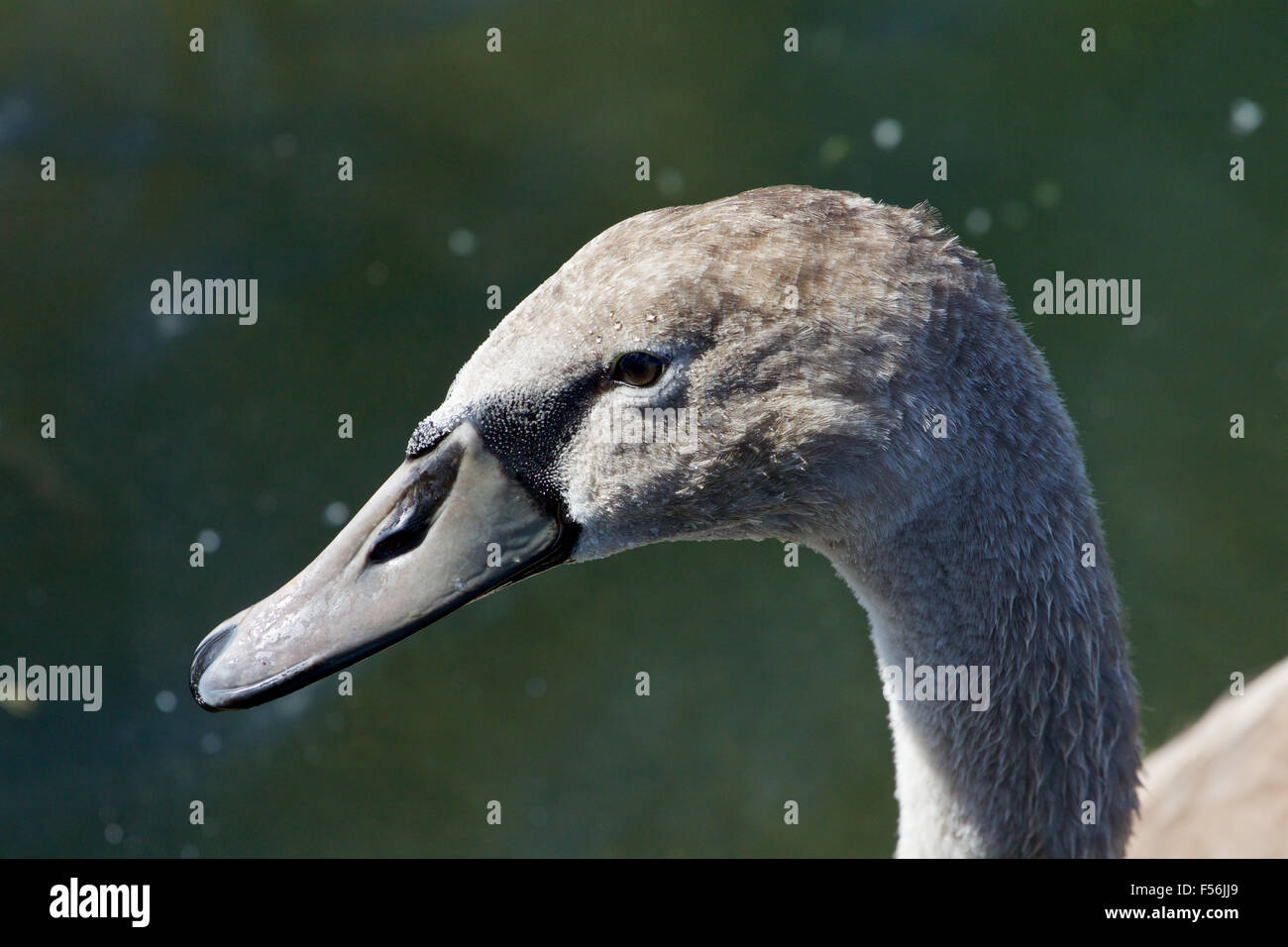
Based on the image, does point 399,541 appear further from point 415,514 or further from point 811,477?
point 811,477

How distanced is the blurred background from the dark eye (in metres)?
3.36

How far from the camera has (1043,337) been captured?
23.9 feet

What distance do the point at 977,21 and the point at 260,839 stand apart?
590cm

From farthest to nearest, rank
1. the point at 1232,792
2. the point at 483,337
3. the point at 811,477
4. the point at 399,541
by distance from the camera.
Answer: the point at 483,337 → the point at 1232,792 → the point at 399,541 → the point at 811,477

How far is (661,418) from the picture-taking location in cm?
334

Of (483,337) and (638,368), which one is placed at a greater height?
(483,337)

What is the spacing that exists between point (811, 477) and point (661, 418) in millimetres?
413

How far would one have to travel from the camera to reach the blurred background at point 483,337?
20.5 ft

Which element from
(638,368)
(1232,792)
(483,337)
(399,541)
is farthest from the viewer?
(483,337)

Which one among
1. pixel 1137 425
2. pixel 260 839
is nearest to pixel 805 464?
pixel 260 839

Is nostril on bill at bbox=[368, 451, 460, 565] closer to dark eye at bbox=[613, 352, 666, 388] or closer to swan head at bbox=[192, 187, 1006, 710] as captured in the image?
swan head at bbox=[192, 187, 1006, 710]

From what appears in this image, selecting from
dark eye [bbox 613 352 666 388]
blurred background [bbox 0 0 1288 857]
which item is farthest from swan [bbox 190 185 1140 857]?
blurred background [bbox 0 0 1288 857]

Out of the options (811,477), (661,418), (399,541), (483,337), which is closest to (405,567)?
(399,541)
